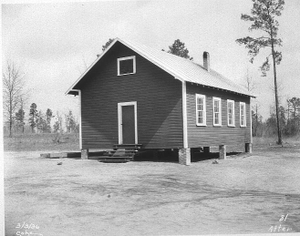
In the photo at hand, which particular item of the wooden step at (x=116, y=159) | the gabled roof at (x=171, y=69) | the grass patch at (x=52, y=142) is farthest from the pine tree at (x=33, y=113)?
the wooden step at (x=116, y=159)

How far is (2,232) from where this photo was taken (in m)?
9.84

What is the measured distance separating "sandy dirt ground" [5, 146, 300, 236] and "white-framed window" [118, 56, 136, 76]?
5.76m

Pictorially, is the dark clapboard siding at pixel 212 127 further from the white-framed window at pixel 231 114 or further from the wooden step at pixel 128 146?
the wooden step at pixel 128 146

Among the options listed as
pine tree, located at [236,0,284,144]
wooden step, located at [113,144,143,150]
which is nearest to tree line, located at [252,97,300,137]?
pine tree, located at [236,0,284,144]

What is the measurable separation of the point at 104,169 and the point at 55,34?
18.5ft

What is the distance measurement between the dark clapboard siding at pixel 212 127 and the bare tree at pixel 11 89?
7757 millimetres

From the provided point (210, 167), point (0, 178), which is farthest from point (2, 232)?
point (210, 167)

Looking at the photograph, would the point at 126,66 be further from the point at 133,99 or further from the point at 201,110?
the point at 201,110

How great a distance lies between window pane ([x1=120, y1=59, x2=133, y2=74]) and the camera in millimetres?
19188

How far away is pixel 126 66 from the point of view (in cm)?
1933

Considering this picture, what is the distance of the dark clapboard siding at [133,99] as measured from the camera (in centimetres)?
1808

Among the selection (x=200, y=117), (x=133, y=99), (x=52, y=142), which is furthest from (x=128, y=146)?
(x=52, y=142)

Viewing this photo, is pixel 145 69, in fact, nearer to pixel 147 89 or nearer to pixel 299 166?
pixel 147 89

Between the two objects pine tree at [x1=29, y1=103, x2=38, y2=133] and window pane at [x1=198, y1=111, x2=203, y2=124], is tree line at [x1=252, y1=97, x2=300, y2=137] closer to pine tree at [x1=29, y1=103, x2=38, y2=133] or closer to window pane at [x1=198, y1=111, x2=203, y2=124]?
window pane at [x1=198, y1=111, x2=203, y2=124]
